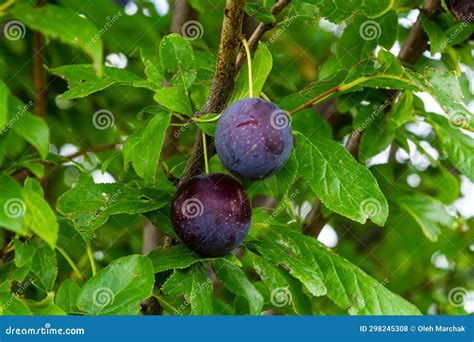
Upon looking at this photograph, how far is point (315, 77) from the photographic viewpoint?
1.88 m

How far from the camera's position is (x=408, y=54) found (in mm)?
1470

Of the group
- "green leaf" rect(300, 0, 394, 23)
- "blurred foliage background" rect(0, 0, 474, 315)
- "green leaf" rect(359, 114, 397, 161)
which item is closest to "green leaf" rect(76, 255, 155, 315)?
"blurred foliage background" rect(0, 0, 474, 315)

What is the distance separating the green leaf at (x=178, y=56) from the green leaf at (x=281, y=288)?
0.31 m

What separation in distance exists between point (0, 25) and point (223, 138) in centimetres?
69

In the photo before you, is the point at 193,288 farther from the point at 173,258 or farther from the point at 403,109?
the point at 403,109

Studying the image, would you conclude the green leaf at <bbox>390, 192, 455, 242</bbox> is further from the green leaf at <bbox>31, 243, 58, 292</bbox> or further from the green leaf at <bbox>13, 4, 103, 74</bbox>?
the green leaf at <bbox>13, 4, 103, 74</bbox>

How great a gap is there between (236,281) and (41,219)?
0.35m

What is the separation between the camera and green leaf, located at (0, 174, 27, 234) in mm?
753

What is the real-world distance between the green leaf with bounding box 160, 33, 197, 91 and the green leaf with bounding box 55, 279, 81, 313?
0.35 metres

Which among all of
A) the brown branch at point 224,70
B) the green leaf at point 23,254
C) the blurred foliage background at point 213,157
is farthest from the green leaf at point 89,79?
the green leaf at point 23,254

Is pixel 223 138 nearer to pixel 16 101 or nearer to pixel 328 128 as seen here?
pixel 16 101

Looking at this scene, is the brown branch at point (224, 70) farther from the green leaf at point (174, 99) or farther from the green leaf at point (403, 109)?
the green leaf at point (403, 109)

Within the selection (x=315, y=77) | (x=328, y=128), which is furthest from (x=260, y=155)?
(x=315, y=77)

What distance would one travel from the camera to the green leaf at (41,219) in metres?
0.81
